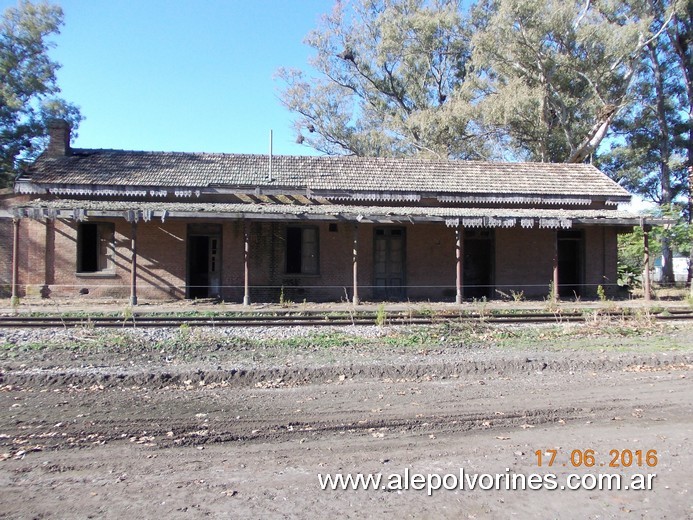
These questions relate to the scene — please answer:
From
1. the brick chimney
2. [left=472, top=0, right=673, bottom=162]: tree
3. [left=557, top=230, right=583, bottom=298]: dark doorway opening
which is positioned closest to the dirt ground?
[left=557, top=230, right=583, bottom=298]: dark doorway opening

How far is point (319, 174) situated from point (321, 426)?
50.4ft

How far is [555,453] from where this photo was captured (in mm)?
4211

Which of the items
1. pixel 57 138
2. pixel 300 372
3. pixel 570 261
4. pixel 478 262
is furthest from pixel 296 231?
pixel 300 372

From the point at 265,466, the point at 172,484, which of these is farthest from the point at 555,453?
the point at 172,484

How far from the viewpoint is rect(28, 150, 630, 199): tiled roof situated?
17.8 m

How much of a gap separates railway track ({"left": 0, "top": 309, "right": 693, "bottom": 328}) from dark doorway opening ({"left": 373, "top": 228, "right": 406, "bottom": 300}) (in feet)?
16.8

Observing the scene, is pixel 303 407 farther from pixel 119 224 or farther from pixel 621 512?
pixel 119 224

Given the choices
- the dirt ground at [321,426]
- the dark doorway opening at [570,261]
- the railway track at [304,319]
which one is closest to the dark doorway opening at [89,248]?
the railway track at [304,319]

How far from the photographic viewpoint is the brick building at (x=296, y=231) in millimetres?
16359

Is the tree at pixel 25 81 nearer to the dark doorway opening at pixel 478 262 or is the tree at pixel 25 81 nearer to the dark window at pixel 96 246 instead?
the dark window at pixel 96 246

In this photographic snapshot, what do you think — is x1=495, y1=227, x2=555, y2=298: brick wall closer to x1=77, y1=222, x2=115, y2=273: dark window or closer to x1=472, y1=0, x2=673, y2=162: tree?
x1=472, y1=0, x2=673, y2=162: tree

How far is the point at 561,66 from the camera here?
26000 millimetres

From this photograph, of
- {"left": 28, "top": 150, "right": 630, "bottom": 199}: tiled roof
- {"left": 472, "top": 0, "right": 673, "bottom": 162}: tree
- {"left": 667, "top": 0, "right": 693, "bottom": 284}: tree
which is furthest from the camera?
{"left": 667, "top": 0, "right": 693, "bottom": 284}: tree

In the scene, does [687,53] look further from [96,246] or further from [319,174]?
[96,246]
